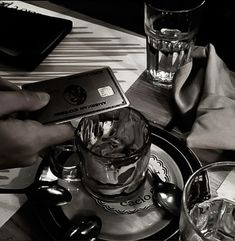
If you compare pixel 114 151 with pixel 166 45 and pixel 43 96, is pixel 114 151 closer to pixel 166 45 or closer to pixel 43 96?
pixel 43 96

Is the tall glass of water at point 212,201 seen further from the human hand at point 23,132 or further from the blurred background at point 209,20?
the blurred background at point 209,20

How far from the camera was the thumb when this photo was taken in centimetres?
56

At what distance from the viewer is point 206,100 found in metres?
0.68

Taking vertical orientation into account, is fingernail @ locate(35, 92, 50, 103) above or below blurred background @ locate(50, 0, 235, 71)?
above

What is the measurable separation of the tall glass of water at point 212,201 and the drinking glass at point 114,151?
0.07 meters

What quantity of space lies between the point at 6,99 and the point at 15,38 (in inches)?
10.0

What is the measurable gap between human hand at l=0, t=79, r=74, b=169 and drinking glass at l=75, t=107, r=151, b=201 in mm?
37

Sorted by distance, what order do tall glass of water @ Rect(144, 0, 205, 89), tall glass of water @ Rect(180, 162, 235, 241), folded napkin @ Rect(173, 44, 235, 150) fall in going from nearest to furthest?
1. tall glass of water @ Rect(180, 162, 235, 241)
2. folded napkin @ Rect(173, 44, 235, 150)
3. tall glass of water @ Rect(144, 0, 205, 89)

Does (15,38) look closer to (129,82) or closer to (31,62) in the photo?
(31,62)

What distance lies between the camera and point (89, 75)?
64 centimetres

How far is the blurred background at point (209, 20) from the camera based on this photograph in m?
0.97

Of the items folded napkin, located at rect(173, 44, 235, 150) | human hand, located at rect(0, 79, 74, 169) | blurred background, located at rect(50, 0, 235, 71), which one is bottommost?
blurred background, located at rect(50, 0, 235, 71)

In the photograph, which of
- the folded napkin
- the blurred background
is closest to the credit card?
the folded napkin

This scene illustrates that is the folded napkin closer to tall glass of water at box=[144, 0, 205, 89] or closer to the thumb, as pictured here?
tall glass of water at box=[144, 0, 205, 89]
